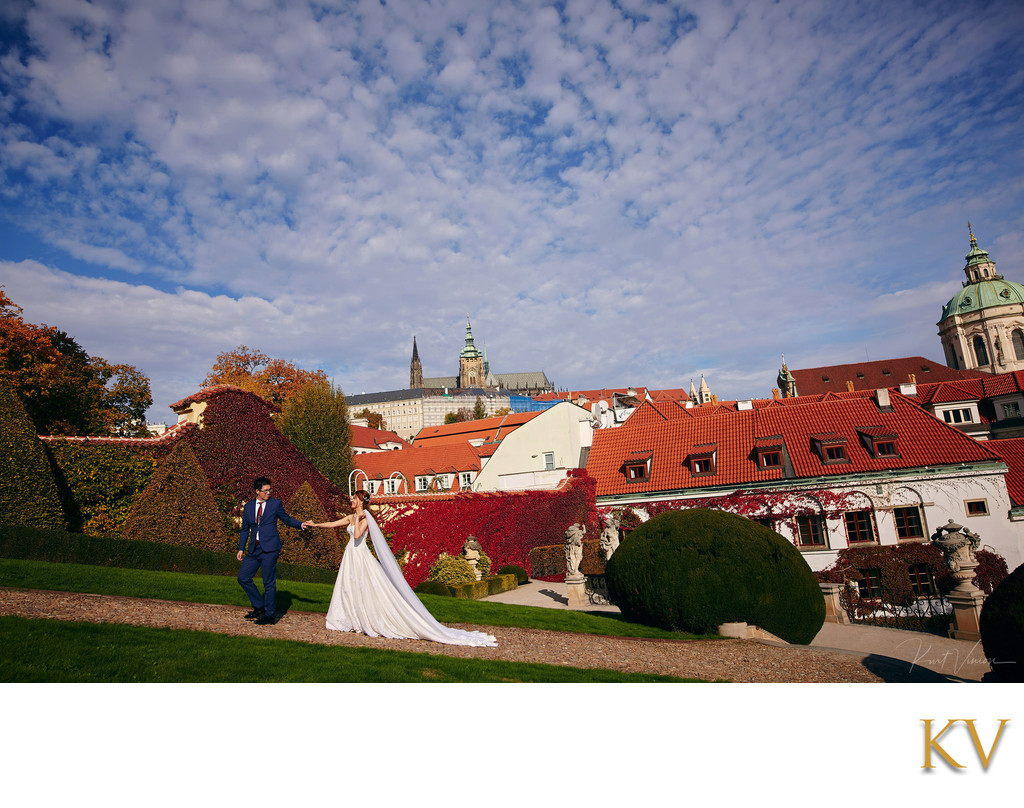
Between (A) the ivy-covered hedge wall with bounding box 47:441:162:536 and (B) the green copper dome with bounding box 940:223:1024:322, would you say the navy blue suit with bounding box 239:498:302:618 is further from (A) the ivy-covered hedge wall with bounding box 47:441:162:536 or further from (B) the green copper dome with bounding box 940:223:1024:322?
(B) the green copper dome with bounding box 940:223:1024:322

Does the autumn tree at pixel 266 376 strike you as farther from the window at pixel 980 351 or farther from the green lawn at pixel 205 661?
the window at pixel 980 351

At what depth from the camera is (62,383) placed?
97.9ft

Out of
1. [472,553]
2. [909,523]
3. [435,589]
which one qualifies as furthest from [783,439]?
[435,589]

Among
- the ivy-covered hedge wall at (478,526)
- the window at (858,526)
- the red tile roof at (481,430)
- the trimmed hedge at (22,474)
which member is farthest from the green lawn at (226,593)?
the red tile roof at (481,430)

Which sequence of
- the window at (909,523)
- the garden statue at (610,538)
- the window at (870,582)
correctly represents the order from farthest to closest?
the window at (909,523) → the window at (870,582) → the garden statue at (610,538)

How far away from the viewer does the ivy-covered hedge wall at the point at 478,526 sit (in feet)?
96.1

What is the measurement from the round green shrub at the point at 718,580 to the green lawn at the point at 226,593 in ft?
1.80

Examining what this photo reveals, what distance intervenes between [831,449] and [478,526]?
17092 mm

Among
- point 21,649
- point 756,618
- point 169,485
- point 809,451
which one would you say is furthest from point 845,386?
point 21,649

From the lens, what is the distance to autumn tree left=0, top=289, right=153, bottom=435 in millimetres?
27297
